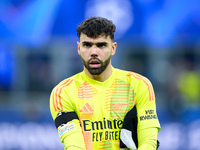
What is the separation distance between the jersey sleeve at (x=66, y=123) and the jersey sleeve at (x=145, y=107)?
1.90 ft

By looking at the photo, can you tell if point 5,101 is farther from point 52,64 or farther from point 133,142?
point 133,142

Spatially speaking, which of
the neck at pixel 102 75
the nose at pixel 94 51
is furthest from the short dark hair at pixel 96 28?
the neck at pixel 102 75

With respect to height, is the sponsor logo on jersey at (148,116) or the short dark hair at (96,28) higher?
the short dark hair at (96,28)

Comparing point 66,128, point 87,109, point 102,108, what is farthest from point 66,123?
point 102,108

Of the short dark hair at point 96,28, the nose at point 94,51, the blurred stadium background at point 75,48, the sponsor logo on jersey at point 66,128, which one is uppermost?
the blurred stadium background at point 75,48

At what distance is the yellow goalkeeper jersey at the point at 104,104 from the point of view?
13.7 ft

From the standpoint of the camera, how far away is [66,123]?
4117mm

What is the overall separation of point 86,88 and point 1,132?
738 cm

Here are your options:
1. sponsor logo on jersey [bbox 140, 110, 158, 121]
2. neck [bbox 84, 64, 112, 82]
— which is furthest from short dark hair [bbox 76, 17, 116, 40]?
sponsor logo on jersey [bbox 140, 110, 158, 121]

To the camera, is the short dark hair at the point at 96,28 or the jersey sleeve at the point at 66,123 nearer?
the jersey sleeve at the point at 66,123

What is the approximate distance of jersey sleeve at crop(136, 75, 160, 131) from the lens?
4.17 m

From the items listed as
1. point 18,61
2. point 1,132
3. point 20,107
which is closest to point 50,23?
point 18,61

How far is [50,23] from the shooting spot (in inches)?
495

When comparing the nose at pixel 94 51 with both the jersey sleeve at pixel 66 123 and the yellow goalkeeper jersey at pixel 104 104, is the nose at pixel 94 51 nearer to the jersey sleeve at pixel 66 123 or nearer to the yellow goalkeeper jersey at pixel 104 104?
the yellow goalkeeper jersey at pixel 104 104
